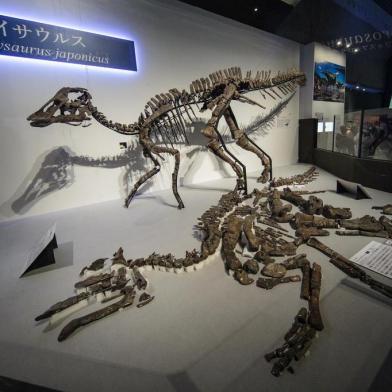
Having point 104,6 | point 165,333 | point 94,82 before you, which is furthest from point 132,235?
point 104,6

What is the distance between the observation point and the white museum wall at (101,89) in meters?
4.24

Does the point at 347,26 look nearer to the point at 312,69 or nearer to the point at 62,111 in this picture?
the point at 312,69

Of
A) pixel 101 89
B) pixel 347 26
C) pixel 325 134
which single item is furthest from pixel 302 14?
pixel 101 89

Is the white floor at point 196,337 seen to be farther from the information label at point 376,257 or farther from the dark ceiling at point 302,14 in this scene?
the dark ceiling at point 302,14

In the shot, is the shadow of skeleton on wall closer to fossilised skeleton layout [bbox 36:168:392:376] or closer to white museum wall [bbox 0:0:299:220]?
white museum wall [bbox 0:0:299:220]

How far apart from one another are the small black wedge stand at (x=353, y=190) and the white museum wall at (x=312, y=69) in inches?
164

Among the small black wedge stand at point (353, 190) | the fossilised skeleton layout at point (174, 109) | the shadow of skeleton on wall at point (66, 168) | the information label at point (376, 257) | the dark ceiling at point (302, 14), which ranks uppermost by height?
the dark ceiling at point (302, 14)

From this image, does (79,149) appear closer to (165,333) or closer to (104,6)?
(104,6)

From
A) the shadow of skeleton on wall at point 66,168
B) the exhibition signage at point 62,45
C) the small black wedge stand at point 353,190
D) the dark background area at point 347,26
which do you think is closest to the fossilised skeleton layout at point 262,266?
the small black wedge stand at point 353,190

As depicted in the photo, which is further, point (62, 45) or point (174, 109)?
point (174, 109)

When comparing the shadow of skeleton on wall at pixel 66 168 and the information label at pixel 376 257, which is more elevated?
the shadow of skeleton on wall at pixel 66 168

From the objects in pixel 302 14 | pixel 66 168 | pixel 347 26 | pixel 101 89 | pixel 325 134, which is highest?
pixel 302 14

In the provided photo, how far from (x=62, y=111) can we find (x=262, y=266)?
3.61m

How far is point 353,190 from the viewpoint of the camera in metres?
4.03
